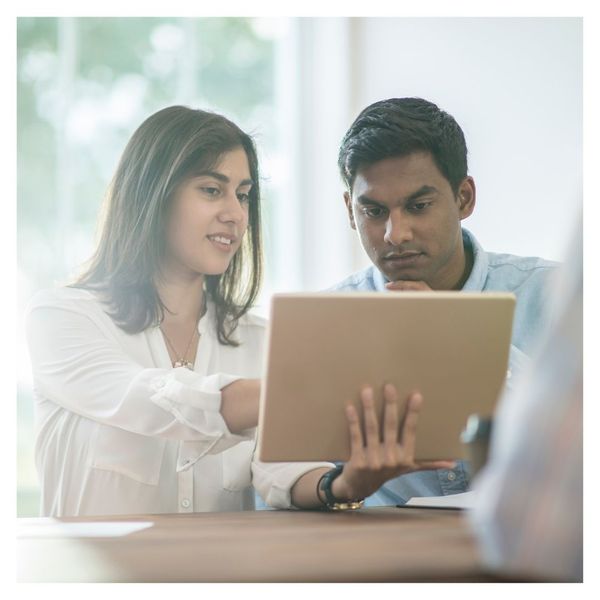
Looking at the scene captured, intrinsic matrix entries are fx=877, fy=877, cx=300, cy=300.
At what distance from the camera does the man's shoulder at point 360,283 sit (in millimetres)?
2188

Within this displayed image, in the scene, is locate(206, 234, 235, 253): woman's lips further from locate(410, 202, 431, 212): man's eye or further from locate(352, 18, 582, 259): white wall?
locate(352, 18, 582, 259): white wall

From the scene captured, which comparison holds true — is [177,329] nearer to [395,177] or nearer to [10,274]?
[10,274]

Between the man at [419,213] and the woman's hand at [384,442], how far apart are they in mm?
560

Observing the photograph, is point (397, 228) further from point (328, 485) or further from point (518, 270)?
point (328, 485)

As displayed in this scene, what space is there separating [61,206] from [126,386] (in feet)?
9.19

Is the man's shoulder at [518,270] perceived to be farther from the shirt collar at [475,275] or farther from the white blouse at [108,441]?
the white blouse at [108,441]

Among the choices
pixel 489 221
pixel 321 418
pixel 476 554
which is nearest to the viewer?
pixel 476 554

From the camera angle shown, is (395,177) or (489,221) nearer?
(395,177)

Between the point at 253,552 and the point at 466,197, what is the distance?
1.36 metres

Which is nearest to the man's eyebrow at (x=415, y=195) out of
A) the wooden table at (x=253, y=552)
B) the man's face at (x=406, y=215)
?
the man's face at (x=406, y=215)
